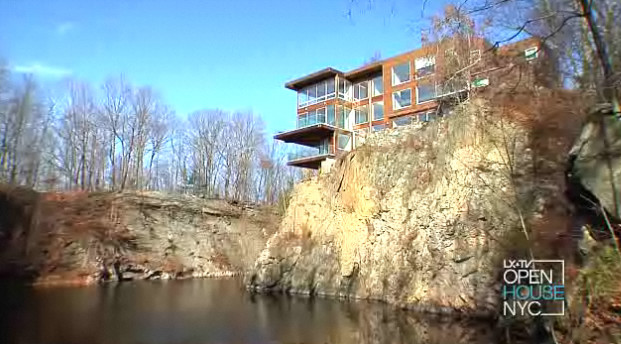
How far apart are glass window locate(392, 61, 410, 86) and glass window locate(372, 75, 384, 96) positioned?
1.53 m

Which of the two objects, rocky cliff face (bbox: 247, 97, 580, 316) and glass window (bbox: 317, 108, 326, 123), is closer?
rocky cliff face (bbox: 247, 97, 580, 316)

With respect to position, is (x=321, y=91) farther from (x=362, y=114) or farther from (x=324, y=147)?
(x=324, y=147)

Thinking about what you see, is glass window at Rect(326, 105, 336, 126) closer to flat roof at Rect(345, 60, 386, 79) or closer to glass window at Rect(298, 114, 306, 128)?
glass window at Rect(298, 114, 306, 128)

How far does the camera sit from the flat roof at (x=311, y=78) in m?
38.2

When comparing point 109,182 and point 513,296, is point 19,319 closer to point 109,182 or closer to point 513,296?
point 513,296

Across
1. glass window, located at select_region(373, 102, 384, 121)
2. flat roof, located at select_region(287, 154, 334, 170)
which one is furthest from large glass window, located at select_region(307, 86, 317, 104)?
flat roof, located at select_region(287, 154, 334, 170)

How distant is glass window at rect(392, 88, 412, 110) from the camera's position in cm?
3475

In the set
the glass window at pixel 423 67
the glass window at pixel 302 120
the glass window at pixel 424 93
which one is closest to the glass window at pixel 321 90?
the glass window at pixel 302 120

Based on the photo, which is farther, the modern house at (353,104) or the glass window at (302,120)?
the glass window at (302,120)

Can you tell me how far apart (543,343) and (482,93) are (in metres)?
12.4

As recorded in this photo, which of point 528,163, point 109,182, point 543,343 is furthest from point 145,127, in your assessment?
point 543,343

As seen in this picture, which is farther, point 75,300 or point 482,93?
point 75,300

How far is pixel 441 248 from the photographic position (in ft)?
63.7

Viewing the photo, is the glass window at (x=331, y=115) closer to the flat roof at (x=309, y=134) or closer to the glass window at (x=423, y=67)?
the flat roof at (x=309, y=134)
